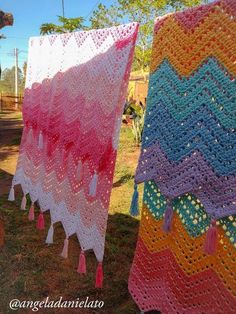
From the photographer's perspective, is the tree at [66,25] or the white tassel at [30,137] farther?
the tree at [66,25]

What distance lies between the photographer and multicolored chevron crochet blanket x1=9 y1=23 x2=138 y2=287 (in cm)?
226

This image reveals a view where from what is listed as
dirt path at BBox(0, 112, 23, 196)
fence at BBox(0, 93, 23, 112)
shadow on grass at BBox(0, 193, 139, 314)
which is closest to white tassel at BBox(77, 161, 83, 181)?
shadow on grass at BBox(0, 193, 139, 314)

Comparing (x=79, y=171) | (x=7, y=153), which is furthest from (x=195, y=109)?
(x=7, y=153)

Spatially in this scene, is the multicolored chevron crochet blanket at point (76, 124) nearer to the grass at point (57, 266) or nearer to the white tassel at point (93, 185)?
the white tassel at point (93, 185)

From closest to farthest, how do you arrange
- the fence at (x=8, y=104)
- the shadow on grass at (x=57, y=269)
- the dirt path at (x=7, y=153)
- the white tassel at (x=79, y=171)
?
the white tassel at (x=79, y=171), the shadow on grass at (x=57, y=269), the dirt path at (x=7, y=153), the fence at (x=8, y=104)

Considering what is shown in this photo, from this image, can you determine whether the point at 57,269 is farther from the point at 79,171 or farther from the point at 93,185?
the point at 93,185

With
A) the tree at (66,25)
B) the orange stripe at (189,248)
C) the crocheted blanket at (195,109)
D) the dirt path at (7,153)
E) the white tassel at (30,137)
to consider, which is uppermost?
the tree at (66,25)

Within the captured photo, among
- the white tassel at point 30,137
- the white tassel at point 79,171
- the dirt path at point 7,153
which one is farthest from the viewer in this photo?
the dirt path at point 7,153

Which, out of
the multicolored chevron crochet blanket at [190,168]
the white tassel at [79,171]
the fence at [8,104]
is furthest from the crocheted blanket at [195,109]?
the fence at [8,104]

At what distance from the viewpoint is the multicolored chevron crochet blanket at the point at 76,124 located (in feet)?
7.41

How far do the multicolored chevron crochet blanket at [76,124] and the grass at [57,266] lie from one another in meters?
0.59

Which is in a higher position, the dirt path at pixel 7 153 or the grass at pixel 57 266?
the dirt path at pixel 7 153

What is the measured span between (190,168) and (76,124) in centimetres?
119

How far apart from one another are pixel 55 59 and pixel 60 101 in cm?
42
